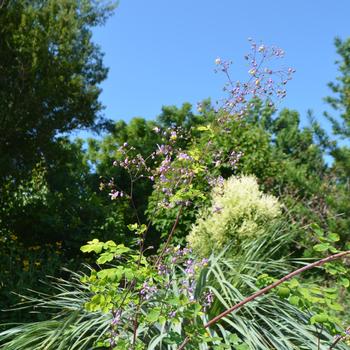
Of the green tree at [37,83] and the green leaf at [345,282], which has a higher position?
the green tree at [37,83]

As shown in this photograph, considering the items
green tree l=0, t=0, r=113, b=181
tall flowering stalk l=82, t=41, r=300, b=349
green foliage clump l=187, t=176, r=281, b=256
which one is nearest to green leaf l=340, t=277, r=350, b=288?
tall flowering stalk l=82, t=41, r=300, b=349

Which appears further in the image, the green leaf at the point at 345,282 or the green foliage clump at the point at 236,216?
the green foliage clump at the point at 236,216

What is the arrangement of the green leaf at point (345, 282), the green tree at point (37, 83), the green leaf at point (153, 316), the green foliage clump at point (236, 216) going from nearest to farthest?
1. the green leaf at point (345, 282)
2. the green leaf at point (153, 316)
3. the green foliage clump at point (236, 216)
4. the green tree at point (37, 83)

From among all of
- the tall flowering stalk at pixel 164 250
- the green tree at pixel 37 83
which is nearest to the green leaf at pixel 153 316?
the tall flowering stalk at pixel 164 250

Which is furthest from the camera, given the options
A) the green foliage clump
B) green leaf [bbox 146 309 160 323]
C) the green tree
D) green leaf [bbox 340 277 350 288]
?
the green tree

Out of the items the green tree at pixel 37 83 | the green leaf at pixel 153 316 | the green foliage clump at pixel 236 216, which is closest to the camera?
the green leaf at pixel 153 316

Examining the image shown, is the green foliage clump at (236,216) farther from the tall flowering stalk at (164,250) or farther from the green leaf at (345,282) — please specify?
the green leaf at (345,282)

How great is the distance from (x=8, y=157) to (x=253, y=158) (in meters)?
4.59

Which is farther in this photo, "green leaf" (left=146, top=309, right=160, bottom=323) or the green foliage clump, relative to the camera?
the green foliage clump

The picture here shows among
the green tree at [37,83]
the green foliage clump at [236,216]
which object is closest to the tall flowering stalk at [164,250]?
the green foliage clump at [236,216]

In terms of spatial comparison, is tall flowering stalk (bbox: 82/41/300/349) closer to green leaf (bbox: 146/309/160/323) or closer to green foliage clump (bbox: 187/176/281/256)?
green leaf (bbox: 146/309/160/323)

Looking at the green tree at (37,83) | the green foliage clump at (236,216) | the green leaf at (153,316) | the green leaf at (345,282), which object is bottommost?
the green leaf at (153,316)

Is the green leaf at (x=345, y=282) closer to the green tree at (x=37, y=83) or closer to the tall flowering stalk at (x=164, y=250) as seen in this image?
the tall flowering stalk at (x=164, y=250)

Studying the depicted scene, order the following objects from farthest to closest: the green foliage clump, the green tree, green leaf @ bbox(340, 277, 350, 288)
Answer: the green tree
the green foliage clump
green leaf @ bbox(340, 277, 350, 288)
